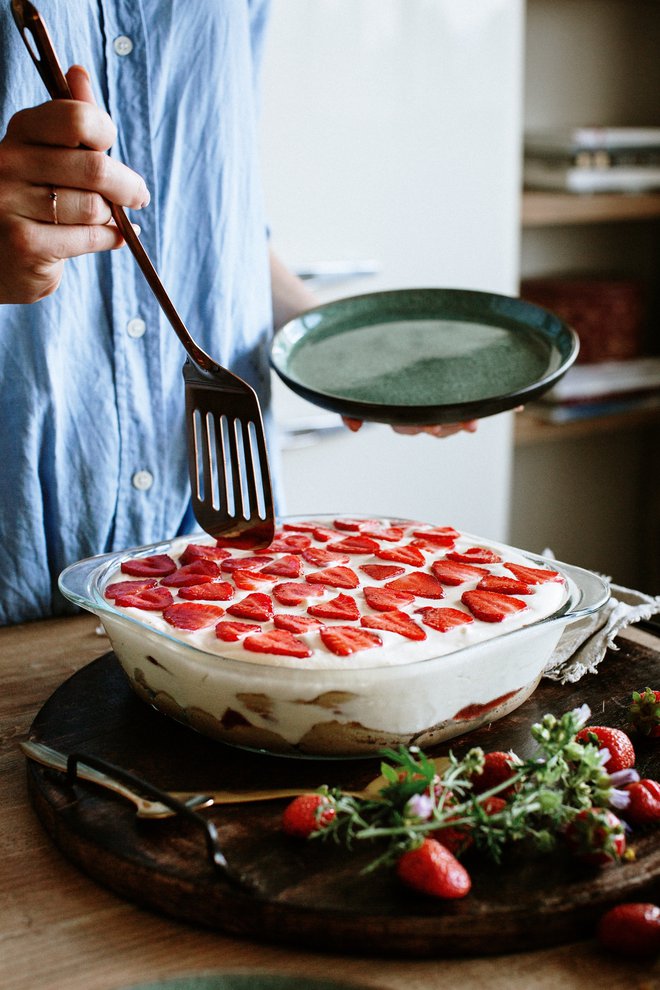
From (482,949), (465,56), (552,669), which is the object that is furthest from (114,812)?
(465,56)

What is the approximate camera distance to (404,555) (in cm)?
115

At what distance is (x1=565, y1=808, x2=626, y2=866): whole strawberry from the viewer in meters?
0.74

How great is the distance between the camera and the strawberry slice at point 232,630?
938 mm

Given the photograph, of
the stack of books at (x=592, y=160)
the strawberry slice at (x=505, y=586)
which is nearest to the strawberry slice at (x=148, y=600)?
the strawberry slice at (x=505, y=586)

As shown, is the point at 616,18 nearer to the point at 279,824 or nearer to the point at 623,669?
the point at 623,669

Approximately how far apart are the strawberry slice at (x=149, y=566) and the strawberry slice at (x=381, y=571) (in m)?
0.21

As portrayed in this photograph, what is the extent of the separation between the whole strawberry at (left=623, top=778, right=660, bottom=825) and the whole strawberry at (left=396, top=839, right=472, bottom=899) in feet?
0.54

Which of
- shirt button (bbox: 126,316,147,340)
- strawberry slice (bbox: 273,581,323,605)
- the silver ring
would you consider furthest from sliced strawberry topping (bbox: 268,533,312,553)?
the silver ring

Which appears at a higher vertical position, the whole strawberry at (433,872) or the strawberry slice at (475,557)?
the strawberry slice at (475,557)

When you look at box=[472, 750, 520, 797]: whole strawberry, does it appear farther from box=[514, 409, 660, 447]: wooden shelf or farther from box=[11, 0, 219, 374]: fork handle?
box=[514, 409, 660, 447]: wooden shelf

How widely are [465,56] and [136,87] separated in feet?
4.38

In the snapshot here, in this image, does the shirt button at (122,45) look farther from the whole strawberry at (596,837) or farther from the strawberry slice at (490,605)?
the whole strawberry at (596,837)

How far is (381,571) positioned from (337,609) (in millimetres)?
124

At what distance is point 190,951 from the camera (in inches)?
28.3
